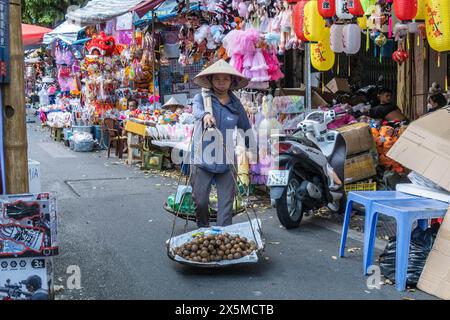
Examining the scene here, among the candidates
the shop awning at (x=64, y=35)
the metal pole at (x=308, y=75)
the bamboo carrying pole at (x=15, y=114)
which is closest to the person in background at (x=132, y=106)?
the shop awning at (x=64, y=35)

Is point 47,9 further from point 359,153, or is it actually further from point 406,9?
point 406,9

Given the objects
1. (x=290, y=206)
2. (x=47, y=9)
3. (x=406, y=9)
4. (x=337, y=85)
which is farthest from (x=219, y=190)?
(x=47, y=9)

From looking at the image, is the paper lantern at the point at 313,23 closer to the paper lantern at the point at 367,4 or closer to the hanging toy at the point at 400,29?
the paper lantern at the point at 367,4

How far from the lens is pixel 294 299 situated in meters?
4.84

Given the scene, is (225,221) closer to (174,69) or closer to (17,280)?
(17,280)

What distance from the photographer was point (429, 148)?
5.35m

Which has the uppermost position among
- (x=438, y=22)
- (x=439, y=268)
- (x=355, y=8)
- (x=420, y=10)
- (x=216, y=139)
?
Answer: (x=355, y=8)

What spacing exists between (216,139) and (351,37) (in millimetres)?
3186

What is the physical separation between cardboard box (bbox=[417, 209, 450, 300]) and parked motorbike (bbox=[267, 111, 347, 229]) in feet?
7.23

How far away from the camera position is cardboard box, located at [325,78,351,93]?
11.7 meters

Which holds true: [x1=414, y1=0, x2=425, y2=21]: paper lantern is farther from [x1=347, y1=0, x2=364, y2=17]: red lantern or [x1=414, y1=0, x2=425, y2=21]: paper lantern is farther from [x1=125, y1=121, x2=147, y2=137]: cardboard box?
[x1=125, y1=121, x2=147, y2=137]: cardboard box

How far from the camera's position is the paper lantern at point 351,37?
8172 millimetres

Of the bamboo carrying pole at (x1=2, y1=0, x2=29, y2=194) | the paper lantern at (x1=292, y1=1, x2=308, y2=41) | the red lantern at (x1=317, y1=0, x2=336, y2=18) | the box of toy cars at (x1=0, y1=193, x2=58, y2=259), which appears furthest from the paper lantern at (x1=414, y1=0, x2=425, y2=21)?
the box of toy cars at (x1=0, y1=193, x2=58, y2=259)

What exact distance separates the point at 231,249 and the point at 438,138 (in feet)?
6.64
